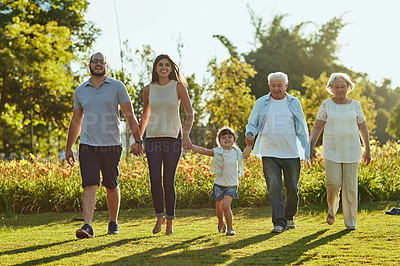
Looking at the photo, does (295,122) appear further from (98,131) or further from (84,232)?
(84,232)

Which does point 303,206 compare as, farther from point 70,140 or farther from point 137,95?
point 137,95

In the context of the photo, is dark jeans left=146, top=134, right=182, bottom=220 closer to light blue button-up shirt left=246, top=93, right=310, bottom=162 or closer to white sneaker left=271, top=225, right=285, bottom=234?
light blue button-up shirt left=246, top=93, right=310, bottom=162

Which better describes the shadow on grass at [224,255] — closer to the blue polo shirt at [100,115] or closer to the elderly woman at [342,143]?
the elderly woman at [342,143]

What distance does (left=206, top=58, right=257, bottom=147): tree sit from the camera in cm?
1944

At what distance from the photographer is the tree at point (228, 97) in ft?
63.8

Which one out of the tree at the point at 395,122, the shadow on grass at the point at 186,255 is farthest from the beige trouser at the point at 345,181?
the tree at the point at 395,122

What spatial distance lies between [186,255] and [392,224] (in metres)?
2.88

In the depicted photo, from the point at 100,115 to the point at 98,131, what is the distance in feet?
0.57

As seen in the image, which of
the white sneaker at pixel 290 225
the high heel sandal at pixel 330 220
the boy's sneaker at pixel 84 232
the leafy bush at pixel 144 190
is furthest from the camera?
the leafy bush at pixel 144 190

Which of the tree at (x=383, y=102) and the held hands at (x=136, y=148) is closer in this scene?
the held hands at (x=136, y=148)

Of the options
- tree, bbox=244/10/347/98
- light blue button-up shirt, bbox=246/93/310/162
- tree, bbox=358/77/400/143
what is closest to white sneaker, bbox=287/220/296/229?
light blue button-up shirt, bbox=246/93/310/162

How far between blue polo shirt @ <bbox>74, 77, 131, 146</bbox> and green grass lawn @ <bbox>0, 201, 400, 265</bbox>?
102cm

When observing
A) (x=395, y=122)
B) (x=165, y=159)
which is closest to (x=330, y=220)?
(x=165, y=159)


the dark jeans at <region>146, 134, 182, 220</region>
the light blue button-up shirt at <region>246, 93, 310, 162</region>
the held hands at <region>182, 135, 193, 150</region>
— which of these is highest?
the light blue button-up shirt at <region>246, 93, 310, 162</region>
